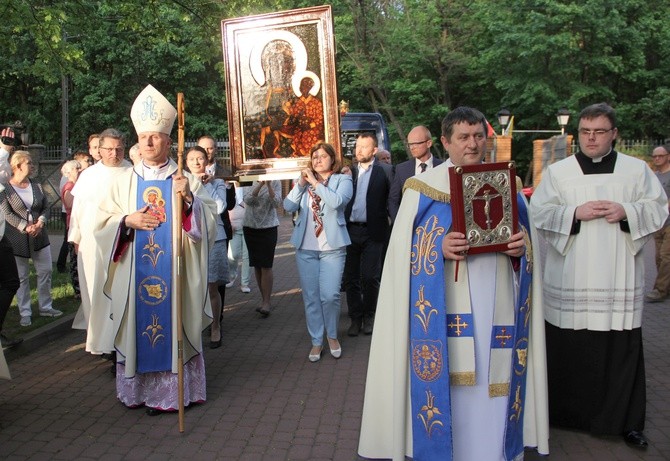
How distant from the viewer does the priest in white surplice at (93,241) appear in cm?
668

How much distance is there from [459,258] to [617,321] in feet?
5.45

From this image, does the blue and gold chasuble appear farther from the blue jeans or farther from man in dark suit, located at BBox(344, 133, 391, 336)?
man in dark suit, located at BBox(344, 133, 391, 336)

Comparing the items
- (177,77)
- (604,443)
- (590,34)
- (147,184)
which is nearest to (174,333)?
(147,184)

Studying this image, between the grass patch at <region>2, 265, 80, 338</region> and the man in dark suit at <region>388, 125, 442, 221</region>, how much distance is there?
13.8 feet

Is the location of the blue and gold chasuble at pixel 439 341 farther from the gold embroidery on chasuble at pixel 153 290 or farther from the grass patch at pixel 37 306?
the grass patch at pixel 37 306

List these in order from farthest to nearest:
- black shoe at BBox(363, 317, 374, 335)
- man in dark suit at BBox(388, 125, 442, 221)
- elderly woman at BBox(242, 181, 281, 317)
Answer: elderly woman at BBox(242, 181, 281, 317), black shoe at BBox(363, 317, 374, 335), man in dark suit at BBox(388, 125, 442, 221)

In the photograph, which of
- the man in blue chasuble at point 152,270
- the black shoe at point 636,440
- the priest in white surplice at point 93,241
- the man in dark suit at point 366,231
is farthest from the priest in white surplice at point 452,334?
the man in dark suit at point 366,231

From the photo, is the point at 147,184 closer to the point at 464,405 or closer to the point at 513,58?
the point at 464,405

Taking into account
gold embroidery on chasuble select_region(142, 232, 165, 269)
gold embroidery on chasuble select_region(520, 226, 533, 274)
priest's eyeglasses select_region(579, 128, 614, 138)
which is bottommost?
gold embroidery on chasuble select_region(142, 232, 165, 269)

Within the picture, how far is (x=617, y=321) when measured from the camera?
15.9 feet

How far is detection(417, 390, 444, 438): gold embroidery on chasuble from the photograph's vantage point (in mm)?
Answer: 3919

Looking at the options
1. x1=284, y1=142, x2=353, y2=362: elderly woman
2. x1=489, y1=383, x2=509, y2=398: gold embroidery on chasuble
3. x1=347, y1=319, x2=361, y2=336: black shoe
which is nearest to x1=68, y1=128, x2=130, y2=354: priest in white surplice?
x1=284, y1=142, x2=353, y2=362: elderly woman

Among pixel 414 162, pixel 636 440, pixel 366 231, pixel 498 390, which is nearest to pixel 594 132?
pixel 498 390

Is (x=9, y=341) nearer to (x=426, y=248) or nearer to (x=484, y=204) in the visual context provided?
(x=426, y=248)
